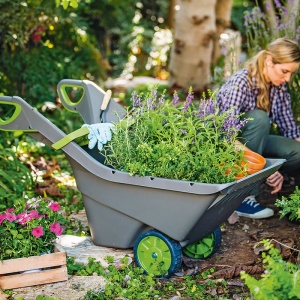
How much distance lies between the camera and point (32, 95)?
220 inches

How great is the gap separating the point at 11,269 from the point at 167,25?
28.6ft

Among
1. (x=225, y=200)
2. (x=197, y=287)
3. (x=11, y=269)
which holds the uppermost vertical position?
(x=225, y=200)

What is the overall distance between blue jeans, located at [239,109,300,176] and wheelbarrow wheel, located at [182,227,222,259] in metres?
0.70

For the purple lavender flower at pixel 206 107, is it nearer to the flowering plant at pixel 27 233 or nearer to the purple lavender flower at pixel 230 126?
the purple lavender flower at pixel 230 126

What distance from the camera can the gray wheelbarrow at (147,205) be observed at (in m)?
2.96

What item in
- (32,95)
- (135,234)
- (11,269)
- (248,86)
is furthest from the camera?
(32,95)

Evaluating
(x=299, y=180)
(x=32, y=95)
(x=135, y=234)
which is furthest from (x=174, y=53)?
(x=135, y=234)

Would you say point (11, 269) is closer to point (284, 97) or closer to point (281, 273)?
point (281, 273)

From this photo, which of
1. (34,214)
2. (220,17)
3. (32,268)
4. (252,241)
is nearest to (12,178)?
(34,214)

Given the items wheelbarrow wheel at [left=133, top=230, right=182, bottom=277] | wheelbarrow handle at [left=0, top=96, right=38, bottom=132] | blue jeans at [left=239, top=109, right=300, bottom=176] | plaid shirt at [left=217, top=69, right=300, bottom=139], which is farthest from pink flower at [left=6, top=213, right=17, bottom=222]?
blue jeans at [left=239, top=109, right=300, bottom=176]

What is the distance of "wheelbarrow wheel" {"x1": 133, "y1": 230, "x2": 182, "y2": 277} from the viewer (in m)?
3.11

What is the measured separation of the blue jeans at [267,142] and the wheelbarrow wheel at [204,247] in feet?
2.29

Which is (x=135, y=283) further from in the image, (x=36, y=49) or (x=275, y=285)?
(x=36, y=49)

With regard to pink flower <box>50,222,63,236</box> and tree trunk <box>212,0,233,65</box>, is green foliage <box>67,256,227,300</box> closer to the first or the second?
pink flower <box>50,222,63,236</box>
